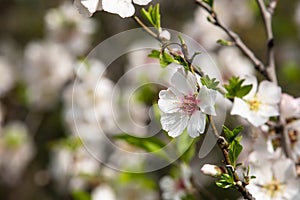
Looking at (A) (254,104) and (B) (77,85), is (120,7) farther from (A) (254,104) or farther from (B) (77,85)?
(B) (77,85)

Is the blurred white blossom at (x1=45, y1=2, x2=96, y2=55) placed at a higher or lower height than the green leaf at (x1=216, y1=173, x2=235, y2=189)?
lower

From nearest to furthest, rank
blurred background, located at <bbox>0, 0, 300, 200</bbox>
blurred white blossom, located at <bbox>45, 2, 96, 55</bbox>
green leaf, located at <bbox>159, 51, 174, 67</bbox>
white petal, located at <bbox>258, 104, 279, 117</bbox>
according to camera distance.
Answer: green leaf, located at <bbox>159, 51, 174, 67</bbox> → white petal, located at <bbox>258, 104, 279, 117</bbox> → blurred background, located at <bbox>0, 0, 300, 200</bbox> → blurred white blossom, located at <bbox>45, 2, 96, 55</bbox>

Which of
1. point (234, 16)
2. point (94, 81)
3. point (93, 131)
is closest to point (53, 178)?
point (93, 131)

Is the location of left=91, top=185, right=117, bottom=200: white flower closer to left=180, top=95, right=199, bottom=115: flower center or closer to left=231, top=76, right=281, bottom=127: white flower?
left=231, top=76, right=281, bottom=127: white flower

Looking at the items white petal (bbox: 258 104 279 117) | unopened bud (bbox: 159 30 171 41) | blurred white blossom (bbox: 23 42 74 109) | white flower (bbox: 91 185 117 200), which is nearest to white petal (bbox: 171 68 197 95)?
unopened bud (bbox: 159 30 171 41)

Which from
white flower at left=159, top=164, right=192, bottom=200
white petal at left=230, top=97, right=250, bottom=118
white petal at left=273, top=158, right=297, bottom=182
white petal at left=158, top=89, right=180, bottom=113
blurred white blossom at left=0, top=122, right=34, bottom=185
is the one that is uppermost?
white petal at left=158, top=89, right=180, bottom=113

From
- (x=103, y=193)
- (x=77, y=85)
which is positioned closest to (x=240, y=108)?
(x=103, y=193)

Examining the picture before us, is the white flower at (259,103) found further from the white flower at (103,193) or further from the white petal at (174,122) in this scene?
the white flower at (103,193)
